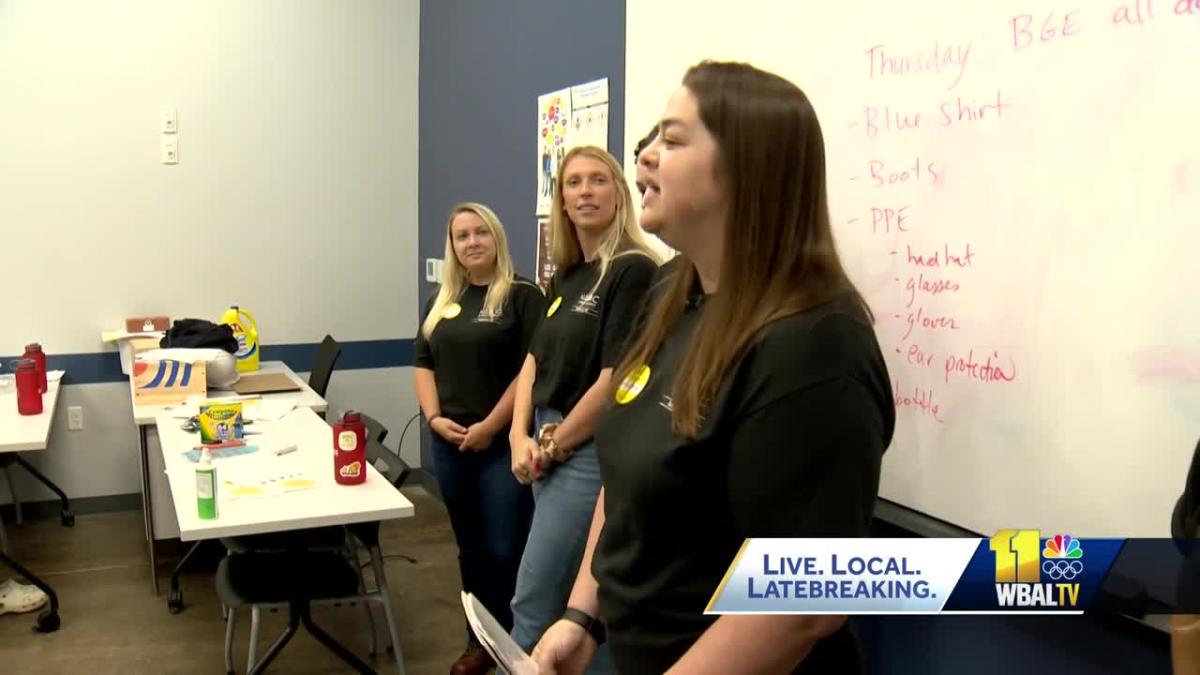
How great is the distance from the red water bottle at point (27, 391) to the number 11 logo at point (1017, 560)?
331 cm

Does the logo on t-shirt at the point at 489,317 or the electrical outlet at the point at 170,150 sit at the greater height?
the electrical outlet at the point at 170,150

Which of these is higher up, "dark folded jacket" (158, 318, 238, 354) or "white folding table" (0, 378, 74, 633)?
"dark folded jacket" (158, 318, 238, 354)

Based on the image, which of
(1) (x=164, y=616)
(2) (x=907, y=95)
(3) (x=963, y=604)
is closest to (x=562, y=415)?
(2) (x=907, y=95)

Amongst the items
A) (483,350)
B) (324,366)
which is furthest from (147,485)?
(483,350)

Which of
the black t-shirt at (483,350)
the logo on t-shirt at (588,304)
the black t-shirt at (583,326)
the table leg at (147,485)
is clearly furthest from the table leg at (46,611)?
the logo on t-shirt at (588,304)

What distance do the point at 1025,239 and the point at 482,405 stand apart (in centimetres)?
179

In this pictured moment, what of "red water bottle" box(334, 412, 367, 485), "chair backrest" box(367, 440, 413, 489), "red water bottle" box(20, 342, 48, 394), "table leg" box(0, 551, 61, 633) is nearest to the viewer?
"red water bottle" box(334, 412, 367, 485)

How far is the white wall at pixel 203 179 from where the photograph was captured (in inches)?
173

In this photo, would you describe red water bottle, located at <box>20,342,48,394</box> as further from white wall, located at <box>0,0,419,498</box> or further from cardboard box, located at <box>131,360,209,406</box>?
white wall, located at <box>0,0,419,498</box>

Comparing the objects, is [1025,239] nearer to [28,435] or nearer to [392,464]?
[392,464]

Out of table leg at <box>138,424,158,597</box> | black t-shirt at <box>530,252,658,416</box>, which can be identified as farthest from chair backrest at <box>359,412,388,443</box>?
table leg at <box>138,424,158,597</box>

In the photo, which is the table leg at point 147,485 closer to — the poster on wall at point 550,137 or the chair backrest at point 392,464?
the chair backrest at point 392,464

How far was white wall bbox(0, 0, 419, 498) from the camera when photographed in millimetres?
4402

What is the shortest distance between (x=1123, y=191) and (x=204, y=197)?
4.29m
